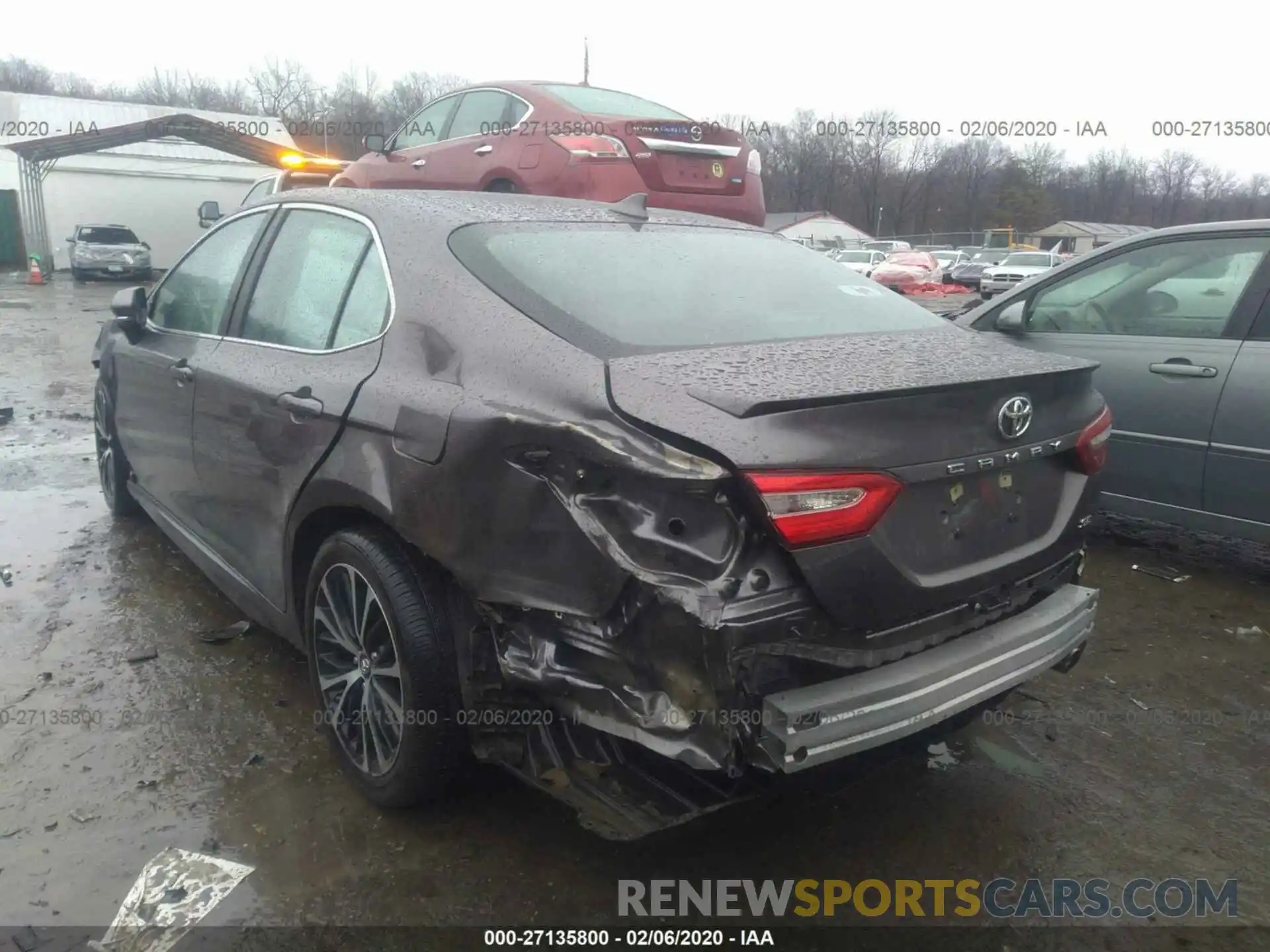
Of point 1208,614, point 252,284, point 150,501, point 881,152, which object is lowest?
point 1208,614

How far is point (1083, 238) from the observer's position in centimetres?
6525

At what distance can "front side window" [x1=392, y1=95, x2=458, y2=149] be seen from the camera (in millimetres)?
8094

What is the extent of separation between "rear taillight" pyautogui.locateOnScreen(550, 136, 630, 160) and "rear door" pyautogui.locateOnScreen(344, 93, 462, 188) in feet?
5.41

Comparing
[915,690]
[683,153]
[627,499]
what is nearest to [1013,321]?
[683,153]

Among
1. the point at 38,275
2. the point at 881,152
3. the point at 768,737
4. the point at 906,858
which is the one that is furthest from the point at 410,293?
the point at 881,152

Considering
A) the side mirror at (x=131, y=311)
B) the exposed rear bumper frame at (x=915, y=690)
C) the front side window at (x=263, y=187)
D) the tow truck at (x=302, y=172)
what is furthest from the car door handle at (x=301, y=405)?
the front side window at (x=263, y=187)

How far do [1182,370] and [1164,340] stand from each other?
0.20 m

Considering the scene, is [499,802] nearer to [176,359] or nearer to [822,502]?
[822,502]

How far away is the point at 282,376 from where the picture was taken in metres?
3.02

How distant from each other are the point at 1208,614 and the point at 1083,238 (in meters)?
69.2

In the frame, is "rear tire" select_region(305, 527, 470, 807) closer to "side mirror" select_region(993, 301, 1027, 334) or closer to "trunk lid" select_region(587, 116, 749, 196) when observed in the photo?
"side mirror" select_region(993, 301, 1027, 334)

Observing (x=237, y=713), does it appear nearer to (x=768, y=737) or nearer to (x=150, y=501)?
(x=150, y=501)

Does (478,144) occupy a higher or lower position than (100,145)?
lower

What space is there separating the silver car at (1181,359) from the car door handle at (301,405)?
12.0 ft
